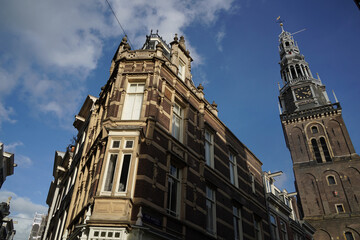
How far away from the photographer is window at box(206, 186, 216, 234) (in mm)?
15375

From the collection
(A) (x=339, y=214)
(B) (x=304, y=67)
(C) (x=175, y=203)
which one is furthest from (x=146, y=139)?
(B) (x=304, y=67)

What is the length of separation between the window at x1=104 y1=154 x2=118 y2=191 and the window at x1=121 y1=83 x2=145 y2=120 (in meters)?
2.70

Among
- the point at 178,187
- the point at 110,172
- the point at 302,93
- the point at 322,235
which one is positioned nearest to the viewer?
the point at 110,172

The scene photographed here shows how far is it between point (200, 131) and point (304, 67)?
2565 inches

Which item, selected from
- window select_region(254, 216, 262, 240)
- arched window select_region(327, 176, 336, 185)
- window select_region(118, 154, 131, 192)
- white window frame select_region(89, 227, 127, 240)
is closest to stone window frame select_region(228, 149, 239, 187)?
window select_region(254, 216, 262, 240)

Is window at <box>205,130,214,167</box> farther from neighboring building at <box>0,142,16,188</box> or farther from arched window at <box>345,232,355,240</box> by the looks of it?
arched window at <box>345,232,355,240</box>

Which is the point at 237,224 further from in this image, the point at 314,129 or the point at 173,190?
the point at 314,129

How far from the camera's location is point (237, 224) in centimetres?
1819

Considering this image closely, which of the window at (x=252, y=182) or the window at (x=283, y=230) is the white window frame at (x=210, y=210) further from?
the window at (x=283, y=230)

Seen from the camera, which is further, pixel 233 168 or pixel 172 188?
pixel 233 168

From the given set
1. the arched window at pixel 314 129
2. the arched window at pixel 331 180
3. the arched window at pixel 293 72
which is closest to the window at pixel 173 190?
the arched window at pixel 331 180

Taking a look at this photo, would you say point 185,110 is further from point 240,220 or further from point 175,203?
point 240,220

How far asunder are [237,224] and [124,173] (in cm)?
961

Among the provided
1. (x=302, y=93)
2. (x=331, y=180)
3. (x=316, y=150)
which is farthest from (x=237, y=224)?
(x=302, y=93)
